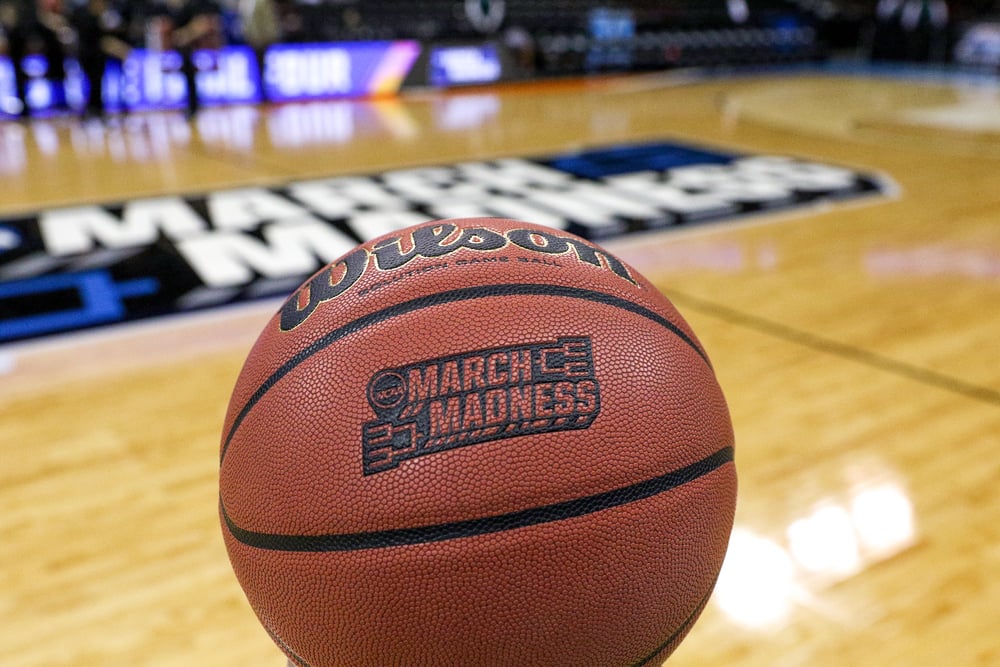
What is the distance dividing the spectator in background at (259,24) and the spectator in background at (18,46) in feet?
5.53

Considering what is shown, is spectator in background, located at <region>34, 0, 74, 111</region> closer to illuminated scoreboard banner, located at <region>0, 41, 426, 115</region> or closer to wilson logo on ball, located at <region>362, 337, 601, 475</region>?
illuminated scoreboard banner, located at <region>0, 41, 426, 115</region>

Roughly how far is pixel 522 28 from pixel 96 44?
4.92 m

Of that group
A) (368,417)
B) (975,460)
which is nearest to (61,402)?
(368,417)

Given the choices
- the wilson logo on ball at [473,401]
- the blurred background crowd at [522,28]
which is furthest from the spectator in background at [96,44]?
the wilson logo on ball at [473,401]

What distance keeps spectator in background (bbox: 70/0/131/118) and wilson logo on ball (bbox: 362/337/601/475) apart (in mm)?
7282

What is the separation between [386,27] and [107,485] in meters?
8.72

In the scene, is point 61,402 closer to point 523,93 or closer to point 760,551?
point 760,551

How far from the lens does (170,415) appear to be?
2184mm

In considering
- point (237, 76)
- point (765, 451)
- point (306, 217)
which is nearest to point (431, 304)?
point (765, 451)

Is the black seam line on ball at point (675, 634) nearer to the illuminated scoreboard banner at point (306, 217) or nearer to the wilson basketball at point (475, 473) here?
the wilson basketball at point (475, 473)

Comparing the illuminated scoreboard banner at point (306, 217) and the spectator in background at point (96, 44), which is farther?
the spectator in background at point (96, 44)

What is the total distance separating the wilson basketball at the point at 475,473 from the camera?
0.91 meters

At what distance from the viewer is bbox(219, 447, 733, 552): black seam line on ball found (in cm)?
91

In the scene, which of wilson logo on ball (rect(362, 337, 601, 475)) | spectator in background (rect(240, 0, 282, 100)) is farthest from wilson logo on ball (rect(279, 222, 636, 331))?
spectator in background (rect(240, 0, 282, 100))
